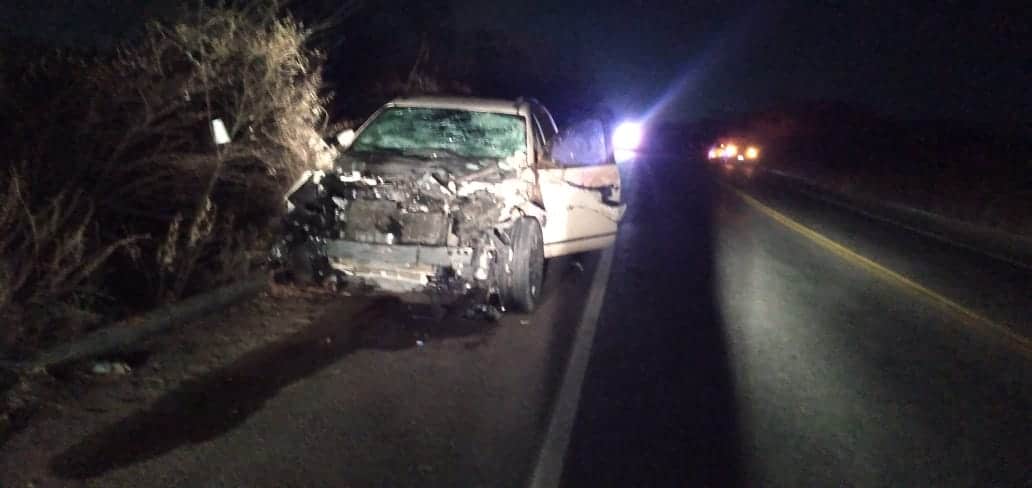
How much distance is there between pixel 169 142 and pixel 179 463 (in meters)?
5.07

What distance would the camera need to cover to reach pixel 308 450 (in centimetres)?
452

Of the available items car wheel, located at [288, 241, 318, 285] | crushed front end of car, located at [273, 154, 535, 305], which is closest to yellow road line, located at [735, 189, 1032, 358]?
crushed front end of car, located at [273, 154, 535, 305]

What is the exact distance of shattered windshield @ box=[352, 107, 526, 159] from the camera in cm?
821

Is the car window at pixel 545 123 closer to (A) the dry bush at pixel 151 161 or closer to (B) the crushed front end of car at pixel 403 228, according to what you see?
(B) the crushed front end of car at pixel 403 228

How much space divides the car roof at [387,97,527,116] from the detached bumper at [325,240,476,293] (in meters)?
2.17

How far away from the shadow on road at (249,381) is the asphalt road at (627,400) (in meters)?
0.02

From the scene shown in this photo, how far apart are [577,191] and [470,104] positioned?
1.47 metres

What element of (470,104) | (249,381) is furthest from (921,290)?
(249,381)

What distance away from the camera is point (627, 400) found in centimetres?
564

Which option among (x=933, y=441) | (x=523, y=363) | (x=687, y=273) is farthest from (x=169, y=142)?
(x=933, y=441)

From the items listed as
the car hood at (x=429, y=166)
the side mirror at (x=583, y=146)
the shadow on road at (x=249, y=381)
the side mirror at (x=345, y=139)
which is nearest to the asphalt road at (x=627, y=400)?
the shadow on road at (x=249, y=381)

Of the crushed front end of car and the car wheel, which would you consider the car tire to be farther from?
the car wheel

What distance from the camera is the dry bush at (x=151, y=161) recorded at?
6.20 metres

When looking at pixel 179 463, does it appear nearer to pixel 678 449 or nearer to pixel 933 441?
pixel 678 449
